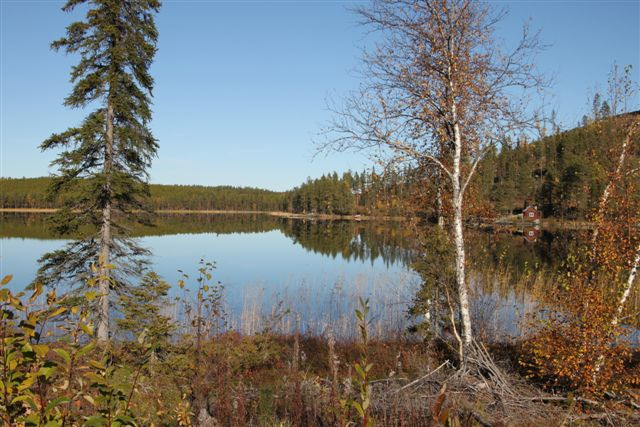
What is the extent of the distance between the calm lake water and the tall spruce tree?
1.14 metres

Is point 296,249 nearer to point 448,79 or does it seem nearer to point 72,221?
point 72,221

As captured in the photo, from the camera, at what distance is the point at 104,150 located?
1252cm

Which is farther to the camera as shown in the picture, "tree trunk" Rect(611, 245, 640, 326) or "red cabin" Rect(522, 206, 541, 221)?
"red cabin" Rect(522, 206, 541, 221)

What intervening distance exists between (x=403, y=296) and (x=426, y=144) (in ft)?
25.6

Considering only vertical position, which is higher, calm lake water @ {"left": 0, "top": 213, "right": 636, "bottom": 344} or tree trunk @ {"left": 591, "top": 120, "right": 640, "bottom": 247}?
tree trunk @ {"left": 591, "top": 120, "right": 640, "bottom": 247}

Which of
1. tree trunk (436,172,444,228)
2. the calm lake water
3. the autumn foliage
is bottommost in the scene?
the calm lake water

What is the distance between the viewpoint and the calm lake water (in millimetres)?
12952

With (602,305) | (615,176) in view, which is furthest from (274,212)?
(602,305)

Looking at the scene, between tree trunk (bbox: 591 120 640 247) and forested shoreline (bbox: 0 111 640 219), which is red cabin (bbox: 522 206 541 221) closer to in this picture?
forested shoreline (bbox: 0 111 640 219)

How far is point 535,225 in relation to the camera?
64062 mm

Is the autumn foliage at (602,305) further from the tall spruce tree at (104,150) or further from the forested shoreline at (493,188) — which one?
the tall spruce tree at (104,150)

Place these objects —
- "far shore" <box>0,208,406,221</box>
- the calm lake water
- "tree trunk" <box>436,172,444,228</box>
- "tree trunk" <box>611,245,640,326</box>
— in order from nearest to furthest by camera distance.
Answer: "tree trunk" <box>611,245,640,326</box> < "tree trunk" <box>436,172,444,228</box> < the calm lake water < "far shore" <box>0,208,406,221</box>

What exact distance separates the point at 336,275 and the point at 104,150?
15.7 metres

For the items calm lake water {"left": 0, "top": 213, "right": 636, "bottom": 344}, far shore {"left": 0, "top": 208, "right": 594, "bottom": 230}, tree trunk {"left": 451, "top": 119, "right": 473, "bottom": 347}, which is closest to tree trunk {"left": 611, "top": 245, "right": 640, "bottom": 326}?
far shore {"left": 0, "top": 208, "right": 594, "bottom": 230}
